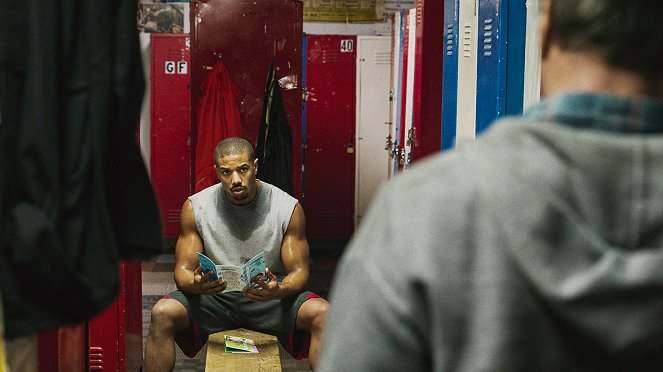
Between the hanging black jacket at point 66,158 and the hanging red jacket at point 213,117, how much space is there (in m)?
3.94

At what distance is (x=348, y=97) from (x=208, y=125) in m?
2.99

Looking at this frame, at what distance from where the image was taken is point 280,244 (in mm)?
4191

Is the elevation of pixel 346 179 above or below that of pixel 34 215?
below

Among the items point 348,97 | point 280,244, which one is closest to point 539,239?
point 280,244

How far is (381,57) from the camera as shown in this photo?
8109mm

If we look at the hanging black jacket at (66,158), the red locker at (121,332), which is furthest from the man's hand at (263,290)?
the hanging black jacket at (66,158)

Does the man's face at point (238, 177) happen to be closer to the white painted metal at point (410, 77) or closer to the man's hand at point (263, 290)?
the man's hand at point (263, 290)

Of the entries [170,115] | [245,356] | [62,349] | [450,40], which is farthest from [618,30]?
[170,115]

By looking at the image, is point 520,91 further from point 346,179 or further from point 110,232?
point 346,179

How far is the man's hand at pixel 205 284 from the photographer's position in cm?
396

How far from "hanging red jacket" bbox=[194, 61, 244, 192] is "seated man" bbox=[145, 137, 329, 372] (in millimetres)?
1139

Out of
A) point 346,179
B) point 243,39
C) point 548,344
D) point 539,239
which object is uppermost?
point 243,39

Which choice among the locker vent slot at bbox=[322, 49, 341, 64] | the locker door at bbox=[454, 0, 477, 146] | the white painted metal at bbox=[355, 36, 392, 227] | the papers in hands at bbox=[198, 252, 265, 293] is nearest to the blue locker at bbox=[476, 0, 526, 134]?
the locker door at bbox=[454, 0, 477, 146]

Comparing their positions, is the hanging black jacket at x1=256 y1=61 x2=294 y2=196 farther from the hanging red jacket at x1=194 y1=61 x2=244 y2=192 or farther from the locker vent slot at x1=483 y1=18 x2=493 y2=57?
the locker vent slot at x1=483 y1=18 x2=493 y2=57
